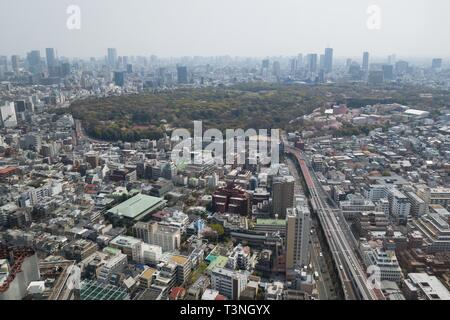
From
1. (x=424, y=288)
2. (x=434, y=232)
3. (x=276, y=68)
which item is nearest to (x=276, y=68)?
(x=276, y=68)

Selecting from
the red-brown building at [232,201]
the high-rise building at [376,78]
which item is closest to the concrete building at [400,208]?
the red-brown building at [232,201]

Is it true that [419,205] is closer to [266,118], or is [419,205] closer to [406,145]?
[406,145]

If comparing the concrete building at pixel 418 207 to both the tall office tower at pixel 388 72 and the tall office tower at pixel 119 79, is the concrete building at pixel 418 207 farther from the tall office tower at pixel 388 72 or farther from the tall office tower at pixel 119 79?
the tall office tower at pixel 119 79

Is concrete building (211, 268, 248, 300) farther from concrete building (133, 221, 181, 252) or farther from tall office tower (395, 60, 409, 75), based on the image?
tall office tower (395, 60, 409, 75)

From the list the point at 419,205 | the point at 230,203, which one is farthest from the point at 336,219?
the point at 230,203

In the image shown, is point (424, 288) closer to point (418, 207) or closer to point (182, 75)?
point (418, 207)

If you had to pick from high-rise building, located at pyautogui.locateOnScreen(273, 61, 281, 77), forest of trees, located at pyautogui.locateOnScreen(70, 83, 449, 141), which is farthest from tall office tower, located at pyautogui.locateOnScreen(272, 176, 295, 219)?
high-rise building, located at pyautogui.locateOnScreen(273, 61, 281, 77)
